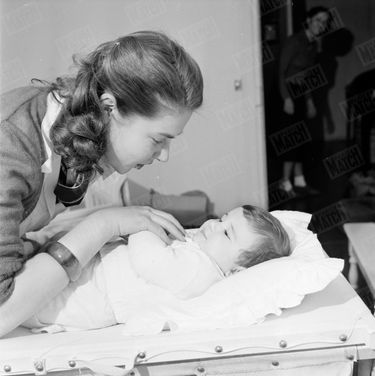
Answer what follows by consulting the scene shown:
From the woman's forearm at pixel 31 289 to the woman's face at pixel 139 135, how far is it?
0.29 m

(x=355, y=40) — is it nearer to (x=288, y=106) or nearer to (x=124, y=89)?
(x=288, y=106)

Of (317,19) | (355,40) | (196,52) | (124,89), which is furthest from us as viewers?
(355,40)

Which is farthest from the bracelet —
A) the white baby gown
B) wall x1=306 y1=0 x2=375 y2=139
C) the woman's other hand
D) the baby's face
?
wall x1=306 y1=0 x2=375 y2=139

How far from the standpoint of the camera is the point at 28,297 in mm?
1251

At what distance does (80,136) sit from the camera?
4.42 feet

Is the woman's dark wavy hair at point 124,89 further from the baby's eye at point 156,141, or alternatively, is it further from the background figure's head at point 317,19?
the background figure's head at point 317,19

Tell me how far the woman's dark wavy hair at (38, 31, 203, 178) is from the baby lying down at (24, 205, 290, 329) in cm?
26

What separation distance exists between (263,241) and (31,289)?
60 cm

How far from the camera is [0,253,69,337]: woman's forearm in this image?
1239mm

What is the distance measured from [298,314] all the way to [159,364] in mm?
329

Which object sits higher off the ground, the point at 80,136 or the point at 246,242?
the point at 80,136

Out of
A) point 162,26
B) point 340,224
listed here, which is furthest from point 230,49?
point 340,224

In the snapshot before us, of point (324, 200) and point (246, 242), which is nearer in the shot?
point (246, 242)

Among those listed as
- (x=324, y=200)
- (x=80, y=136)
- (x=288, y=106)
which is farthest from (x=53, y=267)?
(x=288, y=106)
